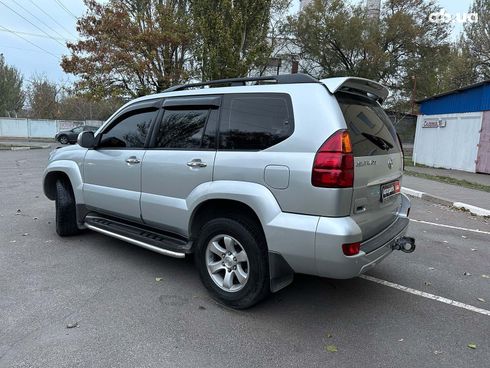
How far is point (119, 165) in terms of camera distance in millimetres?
4496

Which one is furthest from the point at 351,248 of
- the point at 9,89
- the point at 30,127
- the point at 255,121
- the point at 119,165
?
the point at 9,89

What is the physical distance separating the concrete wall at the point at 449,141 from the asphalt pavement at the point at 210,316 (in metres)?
14.8

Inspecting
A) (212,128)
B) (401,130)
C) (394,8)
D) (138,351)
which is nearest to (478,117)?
(212,128)

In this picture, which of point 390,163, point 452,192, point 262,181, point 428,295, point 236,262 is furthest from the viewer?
point 452,192

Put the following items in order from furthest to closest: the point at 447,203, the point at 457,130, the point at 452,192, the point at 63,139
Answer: the point at 63,139, the point at 457,130, the point at 452,192, the point at 447,203

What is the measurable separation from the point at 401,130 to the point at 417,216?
3547 cm

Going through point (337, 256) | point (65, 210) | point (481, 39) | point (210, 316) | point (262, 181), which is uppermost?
point (481, 39)

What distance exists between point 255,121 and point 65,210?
3346mm

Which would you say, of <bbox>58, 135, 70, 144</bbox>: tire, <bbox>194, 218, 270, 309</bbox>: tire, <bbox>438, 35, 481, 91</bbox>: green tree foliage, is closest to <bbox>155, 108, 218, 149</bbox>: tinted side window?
<bbox>194, 218, 270, 309</bbox>: tire

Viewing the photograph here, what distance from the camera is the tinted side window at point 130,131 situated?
14.4 ft

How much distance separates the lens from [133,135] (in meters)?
4.50

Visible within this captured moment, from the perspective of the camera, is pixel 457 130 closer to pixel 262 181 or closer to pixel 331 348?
pixel 262 181

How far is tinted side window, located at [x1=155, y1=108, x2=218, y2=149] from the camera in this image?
3.72m

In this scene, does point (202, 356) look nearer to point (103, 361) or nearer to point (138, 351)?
point (138, 351)
